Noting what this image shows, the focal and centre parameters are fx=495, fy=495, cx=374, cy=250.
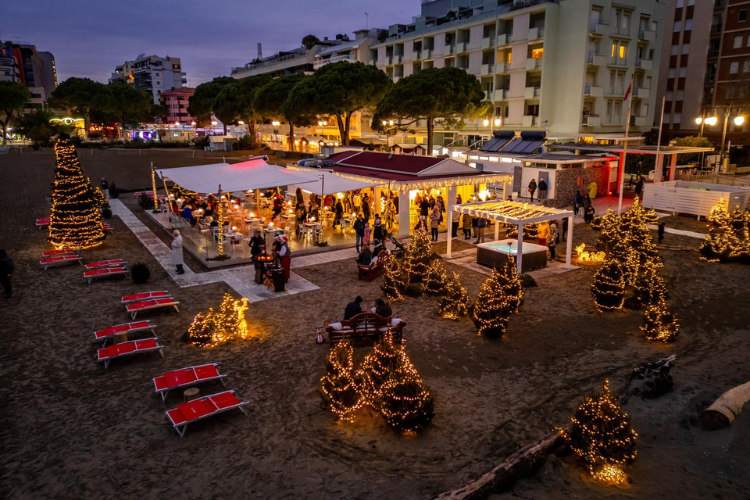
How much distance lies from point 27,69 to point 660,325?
135 metres

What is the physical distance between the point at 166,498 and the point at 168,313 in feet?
22.1

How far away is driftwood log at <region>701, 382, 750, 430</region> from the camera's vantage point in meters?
7.07

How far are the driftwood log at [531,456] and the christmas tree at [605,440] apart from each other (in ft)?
1.27

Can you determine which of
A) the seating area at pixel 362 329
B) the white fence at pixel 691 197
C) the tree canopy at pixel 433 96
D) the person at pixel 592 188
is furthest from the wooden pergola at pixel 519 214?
the tree canopy at pixel 433 96

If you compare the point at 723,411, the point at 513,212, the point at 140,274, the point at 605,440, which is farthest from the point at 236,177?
the point at 723,411

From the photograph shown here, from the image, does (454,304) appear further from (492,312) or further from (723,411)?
(723,411)

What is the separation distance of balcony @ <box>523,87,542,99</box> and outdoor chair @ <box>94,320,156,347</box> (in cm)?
3922

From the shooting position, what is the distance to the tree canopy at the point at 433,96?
35344mm

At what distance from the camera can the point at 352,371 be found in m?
7.86

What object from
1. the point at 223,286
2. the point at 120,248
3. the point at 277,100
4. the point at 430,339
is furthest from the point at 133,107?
the point at 430,339

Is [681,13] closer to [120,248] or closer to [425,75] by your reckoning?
[425,75]

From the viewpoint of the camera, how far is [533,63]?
4153 centimetres

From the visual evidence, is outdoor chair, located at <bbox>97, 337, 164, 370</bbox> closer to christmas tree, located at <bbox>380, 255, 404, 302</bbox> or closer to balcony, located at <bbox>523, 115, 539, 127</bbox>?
christmas tree, located at <bbox>380, 255, 404, 302</bbox>

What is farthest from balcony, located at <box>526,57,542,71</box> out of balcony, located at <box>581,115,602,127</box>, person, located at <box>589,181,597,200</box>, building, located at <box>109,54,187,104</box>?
building, located at <box>109,54,187,104</box>
